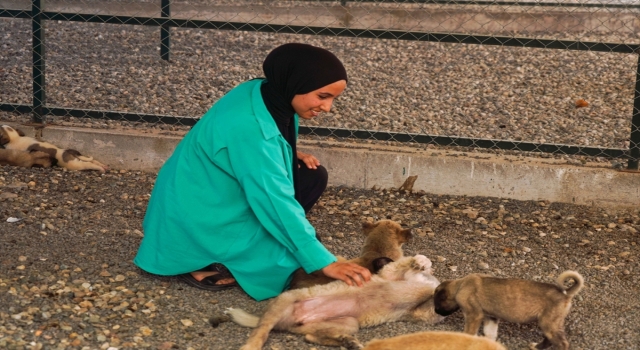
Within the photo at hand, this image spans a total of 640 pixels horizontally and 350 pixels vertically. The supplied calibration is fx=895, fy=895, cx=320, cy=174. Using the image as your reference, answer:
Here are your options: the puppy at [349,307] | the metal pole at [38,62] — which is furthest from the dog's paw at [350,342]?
the metal pole at [38,62]

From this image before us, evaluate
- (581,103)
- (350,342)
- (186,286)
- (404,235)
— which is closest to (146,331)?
(186,286)

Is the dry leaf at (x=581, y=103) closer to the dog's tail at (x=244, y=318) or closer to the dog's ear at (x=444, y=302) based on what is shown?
the dog's ear at (x=444, y=302)

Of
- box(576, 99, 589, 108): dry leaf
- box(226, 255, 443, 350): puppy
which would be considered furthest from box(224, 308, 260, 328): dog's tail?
box(576, 99, 589, 108): dry leaf

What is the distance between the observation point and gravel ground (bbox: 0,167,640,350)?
4.57 m

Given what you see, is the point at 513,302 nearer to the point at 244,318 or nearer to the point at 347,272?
the point at 347,272

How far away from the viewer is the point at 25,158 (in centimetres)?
738

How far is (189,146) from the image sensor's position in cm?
503

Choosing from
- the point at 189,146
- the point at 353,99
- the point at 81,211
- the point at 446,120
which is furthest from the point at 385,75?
the point at 189,146

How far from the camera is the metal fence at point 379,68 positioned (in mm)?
7578

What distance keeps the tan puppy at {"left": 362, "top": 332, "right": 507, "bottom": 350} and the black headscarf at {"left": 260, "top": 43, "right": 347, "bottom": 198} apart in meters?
1.49

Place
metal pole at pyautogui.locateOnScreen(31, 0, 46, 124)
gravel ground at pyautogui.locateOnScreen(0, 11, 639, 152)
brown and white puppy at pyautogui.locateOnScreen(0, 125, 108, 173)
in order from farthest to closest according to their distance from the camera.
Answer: gravel ground at pyautogui.locateOnScreen(0, 11, 639, 152)
metal pole at pyautogui.locateOnScreen(31, 0, 46, 124)
brown and white puppy at pyautogui.locateOnScreen(0, 125, 108, 173)

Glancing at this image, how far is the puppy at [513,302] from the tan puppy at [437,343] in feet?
2.01

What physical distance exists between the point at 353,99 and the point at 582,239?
376 cm

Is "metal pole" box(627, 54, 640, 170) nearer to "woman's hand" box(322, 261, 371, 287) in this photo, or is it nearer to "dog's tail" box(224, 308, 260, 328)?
"woman's hand" box(322, 261, 371, 287)
